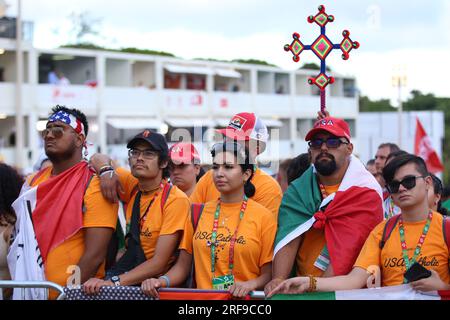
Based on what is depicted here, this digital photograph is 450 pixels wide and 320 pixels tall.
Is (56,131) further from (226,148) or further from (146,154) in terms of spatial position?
(226,148)

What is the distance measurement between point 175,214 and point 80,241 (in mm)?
762

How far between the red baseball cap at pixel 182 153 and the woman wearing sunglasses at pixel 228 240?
161 cm

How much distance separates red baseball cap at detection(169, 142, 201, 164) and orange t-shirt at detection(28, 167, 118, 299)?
1.38 meters

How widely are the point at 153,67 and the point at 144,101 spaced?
88.5 inches

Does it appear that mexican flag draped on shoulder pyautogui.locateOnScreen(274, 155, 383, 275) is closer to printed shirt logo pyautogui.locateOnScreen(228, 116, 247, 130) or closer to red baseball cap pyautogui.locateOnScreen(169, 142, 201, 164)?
printed shirt logo pyautogui.locateOnScreen(228, 116, 247, 130)

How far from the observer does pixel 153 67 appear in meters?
41.8

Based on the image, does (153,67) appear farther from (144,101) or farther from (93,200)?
(93,200)

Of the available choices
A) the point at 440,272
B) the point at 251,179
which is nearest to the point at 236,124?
the point at 251,179

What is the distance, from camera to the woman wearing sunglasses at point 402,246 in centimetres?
462

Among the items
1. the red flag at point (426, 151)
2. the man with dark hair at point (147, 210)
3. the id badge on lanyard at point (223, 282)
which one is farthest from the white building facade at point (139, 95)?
the id badge on lanyard at point (223, 282)

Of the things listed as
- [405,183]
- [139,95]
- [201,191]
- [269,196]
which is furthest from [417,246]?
[139,95]

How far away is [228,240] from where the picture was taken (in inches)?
202

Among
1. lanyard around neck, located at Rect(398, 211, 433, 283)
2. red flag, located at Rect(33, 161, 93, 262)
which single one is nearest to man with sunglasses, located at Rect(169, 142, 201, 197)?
red flag, located at Rect(33, 161, 93, 262)
